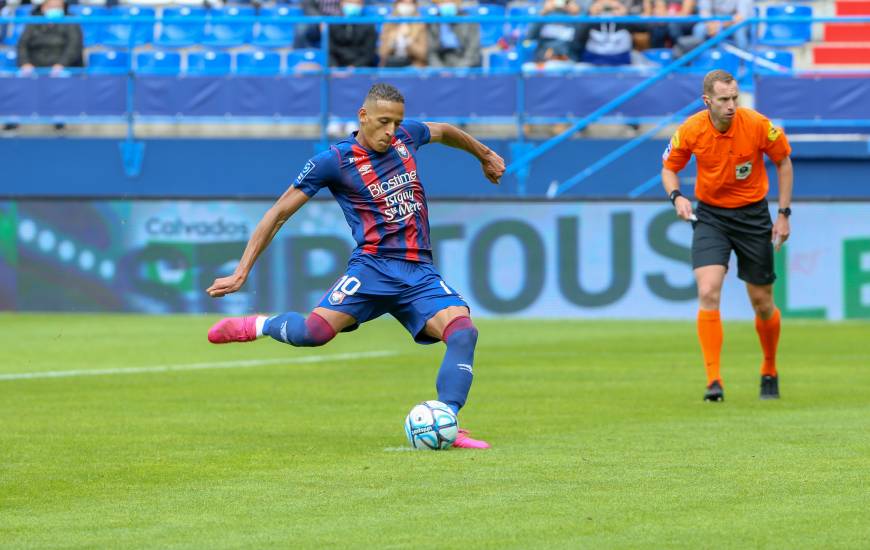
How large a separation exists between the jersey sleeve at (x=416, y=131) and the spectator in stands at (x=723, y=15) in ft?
42.0

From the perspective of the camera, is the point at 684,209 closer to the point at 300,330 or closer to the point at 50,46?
the point at 300,330

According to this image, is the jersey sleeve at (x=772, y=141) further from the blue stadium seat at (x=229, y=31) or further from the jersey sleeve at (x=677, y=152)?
the blue stadium seat at (x=229, y=31)

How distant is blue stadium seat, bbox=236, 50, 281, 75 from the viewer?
79.2ft

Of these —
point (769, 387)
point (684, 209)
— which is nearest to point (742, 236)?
point (684, 209)

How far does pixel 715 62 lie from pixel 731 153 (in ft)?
37.2

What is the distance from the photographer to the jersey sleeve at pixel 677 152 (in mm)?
11367

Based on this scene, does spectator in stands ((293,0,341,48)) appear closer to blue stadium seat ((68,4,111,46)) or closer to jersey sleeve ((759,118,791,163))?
blue stadium seat ((68,4,111,46))

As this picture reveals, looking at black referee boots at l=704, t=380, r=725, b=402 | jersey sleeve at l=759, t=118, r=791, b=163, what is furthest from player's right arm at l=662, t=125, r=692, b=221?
black referee boots at l=704, t=380, r=725, b=402

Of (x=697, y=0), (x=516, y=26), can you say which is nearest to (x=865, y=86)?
(x=697, y=0)

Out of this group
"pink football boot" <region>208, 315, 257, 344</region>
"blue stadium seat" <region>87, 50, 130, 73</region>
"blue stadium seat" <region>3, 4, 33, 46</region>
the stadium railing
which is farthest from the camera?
"blue stadium seat" <region>3, 4, 33, 46</region>

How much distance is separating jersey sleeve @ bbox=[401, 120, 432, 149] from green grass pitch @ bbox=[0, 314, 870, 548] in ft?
5.38

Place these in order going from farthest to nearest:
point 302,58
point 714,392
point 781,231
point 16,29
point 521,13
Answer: point 16,29 → point 521,13 → point 302,58 → point 781,231 → point 714,392

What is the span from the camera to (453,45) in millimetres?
22984

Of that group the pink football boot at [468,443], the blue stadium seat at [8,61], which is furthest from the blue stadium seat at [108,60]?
the pink football boot at [468,443]
